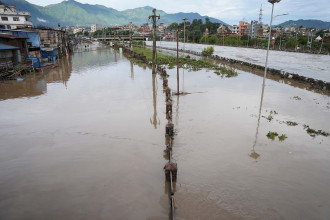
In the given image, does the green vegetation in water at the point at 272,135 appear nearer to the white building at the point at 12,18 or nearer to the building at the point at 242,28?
the white building at the point at 12,18

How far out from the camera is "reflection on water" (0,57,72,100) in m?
20.5

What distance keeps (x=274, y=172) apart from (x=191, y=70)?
2718cm

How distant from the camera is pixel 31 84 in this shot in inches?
958

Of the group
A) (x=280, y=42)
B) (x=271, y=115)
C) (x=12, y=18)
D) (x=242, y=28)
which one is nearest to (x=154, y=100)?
(x=271, y=115)

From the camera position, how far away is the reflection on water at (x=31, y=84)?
20.5 meters

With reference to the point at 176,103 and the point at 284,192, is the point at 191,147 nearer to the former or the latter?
the point at 284,192

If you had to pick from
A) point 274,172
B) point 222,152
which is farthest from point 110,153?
point 274,172

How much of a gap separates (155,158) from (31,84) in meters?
21.0

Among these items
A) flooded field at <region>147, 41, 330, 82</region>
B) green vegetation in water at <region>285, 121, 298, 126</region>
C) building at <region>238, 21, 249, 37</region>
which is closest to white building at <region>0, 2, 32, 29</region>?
flooded field at <region>147, 41, 330, 82</region>

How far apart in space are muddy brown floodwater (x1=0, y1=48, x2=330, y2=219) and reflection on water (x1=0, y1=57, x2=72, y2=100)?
1146 millimetres

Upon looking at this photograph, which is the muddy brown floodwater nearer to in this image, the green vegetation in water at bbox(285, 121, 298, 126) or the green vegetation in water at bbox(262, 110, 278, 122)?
the green vegetation in water at bbox(262, 110, 278, 122)

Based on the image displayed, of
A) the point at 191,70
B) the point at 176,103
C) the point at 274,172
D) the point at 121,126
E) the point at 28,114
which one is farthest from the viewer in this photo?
the point at 191,70

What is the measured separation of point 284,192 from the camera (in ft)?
26.2

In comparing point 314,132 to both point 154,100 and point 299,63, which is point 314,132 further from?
point 299,63
